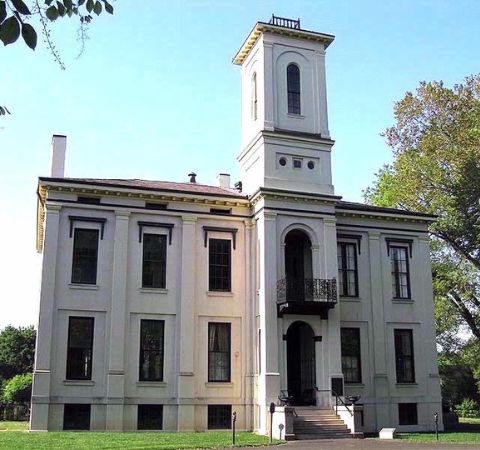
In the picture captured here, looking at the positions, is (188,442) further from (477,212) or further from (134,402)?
(477,212)

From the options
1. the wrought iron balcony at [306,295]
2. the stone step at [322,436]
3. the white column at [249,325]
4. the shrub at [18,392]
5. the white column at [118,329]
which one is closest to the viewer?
the stone step at [322,436]

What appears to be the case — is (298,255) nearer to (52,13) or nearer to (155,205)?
(155,205)

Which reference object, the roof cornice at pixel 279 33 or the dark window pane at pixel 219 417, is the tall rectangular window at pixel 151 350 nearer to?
the dark window pane at pixel 219 417

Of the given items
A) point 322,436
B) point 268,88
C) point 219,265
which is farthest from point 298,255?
point 322,436

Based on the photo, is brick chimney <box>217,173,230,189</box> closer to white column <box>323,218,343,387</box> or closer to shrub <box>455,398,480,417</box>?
white column <box>323,218,343,387</box>

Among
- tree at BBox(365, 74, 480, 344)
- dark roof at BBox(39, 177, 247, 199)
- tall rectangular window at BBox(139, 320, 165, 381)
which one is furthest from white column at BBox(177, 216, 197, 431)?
tree at BBox(365, 74, 480, 344)

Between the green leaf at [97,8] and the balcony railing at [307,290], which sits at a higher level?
the balcony railing at [307,290]

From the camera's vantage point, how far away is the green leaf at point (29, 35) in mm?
4217

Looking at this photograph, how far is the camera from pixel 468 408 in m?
49.3

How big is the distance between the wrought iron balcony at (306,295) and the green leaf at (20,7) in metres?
21.1

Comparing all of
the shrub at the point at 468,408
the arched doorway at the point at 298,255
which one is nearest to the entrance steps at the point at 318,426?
the arched doorway at the point at 298,255

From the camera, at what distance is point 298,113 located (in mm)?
28547

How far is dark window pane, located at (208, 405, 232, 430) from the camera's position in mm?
25297

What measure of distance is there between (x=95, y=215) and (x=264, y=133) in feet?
25.6
